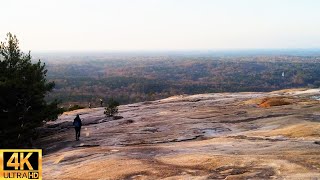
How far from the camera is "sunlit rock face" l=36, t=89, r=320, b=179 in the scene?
15.9 meters

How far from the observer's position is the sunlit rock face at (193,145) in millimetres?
15852

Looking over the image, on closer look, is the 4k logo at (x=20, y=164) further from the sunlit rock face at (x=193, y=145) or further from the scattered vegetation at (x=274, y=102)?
the scattered vegetation at (x=274, y=102)

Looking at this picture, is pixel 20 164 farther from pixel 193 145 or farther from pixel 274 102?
pixel 274 102

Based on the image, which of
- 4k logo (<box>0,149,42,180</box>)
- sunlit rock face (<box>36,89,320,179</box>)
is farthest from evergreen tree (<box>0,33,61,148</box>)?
4k logo (<box>0,149,42,180</box>)

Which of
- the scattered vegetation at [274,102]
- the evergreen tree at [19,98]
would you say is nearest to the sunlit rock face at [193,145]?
the scattered vegetation at [274,102]

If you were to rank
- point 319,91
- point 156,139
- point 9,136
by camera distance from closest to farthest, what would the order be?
point 156,139, point 9,136, point 319,91

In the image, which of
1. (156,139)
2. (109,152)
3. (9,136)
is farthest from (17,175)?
(9,136)

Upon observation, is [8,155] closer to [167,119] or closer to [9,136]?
[9,136]

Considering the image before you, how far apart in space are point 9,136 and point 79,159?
9.47m

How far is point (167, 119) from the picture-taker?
3225cm

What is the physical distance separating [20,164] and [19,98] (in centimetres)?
1474

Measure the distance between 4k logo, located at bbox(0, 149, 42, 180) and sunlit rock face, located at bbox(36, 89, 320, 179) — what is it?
2.16m

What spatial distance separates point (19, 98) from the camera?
28344 millimetres

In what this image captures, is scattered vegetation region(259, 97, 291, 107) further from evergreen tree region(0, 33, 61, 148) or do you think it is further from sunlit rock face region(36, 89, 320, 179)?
evergreen tree region(0, 33, 61, 148)
